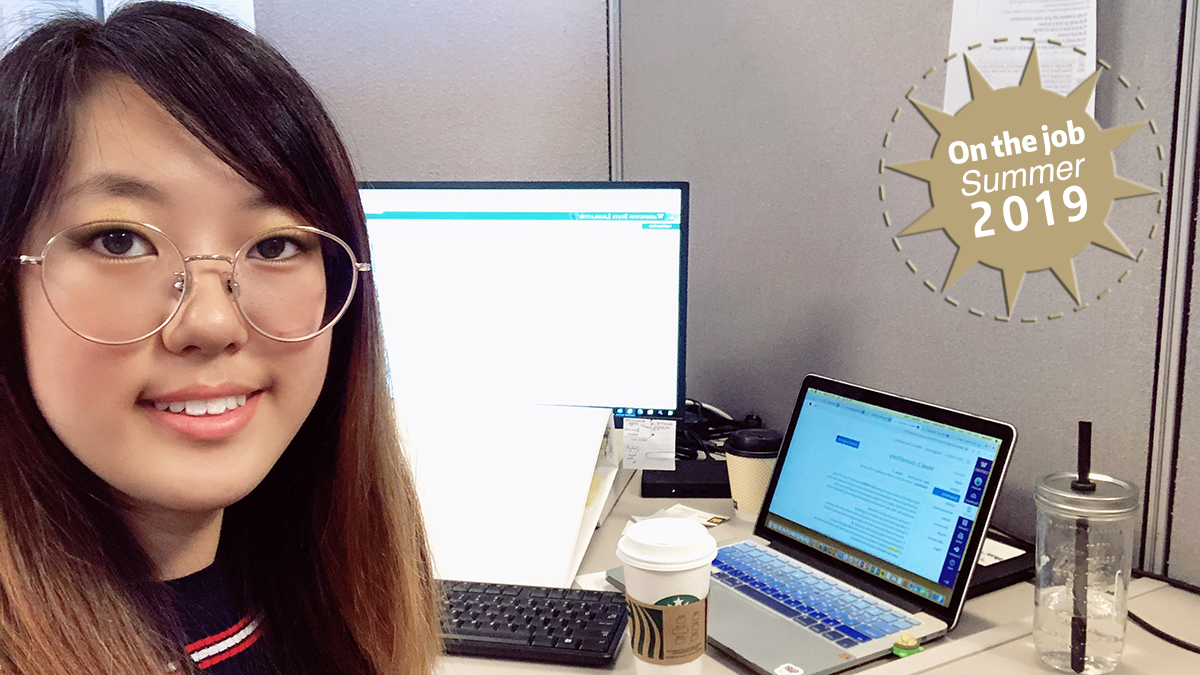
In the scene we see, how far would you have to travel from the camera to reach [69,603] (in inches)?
18.9

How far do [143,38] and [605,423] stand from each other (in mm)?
638

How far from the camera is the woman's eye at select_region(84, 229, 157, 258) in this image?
47 centimetres

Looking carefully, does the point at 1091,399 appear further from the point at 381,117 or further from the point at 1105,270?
the point at 381,117

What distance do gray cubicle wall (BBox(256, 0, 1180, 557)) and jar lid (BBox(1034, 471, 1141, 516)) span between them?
125mm

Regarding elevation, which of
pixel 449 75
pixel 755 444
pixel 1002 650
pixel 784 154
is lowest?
pixel 1002 650

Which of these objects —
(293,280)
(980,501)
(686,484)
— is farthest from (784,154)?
(293,280)

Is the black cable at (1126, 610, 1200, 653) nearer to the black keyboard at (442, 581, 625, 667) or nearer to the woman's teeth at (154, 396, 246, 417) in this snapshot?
the black keyboard at (442, 581, 625, 667)

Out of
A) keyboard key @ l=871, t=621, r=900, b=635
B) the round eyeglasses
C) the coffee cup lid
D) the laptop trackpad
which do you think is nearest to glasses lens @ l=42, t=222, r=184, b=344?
the round eyeglasses

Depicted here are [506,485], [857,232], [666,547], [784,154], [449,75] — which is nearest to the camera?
[666,547]

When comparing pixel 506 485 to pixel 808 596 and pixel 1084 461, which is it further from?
pixel 1084 461

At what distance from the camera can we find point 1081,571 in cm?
68

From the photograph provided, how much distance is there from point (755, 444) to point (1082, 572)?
38 cm

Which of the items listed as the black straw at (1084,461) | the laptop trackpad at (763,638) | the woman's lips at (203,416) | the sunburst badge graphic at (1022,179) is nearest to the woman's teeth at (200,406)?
the woman's lips at (203,416)

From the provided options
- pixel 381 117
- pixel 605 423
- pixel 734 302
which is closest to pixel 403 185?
pixel 381 117
